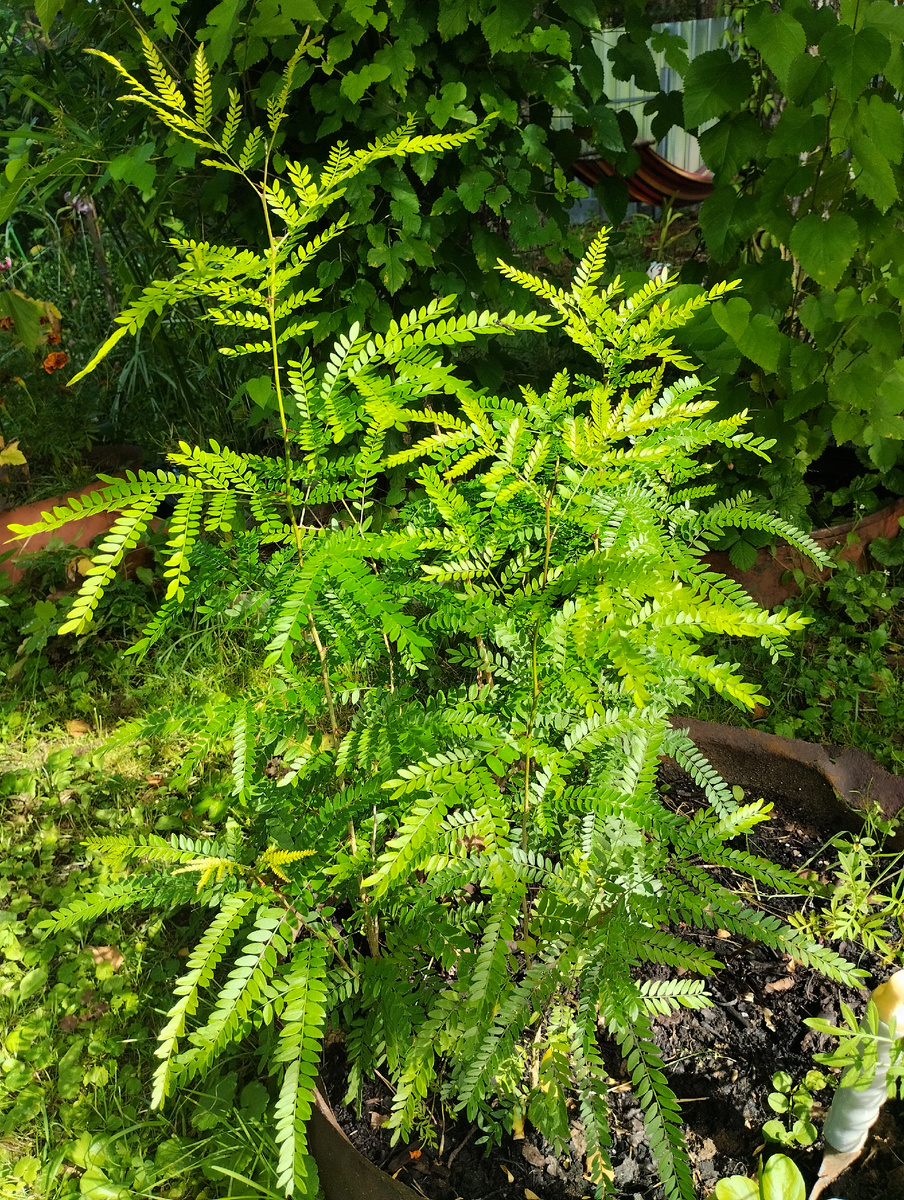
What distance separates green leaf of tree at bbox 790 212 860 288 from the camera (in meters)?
A: 1.95

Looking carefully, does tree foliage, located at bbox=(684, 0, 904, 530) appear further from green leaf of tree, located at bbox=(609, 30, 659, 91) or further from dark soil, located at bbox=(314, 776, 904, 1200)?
dark soil, located at bbox=(314, 776, 904, 1200)

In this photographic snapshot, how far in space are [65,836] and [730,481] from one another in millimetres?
2034

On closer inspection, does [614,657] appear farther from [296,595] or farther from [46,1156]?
[46,1156]

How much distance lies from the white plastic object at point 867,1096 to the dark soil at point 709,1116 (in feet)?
0.26

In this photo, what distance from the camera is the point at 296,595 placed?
0.90 m

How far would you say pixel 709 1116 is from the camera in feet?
4.21

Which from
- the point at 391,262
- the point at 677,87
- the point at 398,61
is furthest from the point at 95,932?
the point at 677,87

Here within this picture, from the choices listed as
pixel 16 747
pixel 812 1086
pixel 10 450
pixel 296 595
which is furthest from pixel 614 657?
pixel 10 450

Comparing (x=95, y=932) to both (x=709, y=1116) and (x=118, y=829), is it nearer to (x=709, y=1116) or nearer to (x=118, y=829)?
(x=118, y=829)

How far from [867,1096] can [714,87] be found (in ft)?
6.86

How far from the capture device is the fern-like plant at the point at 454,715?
0.92 m

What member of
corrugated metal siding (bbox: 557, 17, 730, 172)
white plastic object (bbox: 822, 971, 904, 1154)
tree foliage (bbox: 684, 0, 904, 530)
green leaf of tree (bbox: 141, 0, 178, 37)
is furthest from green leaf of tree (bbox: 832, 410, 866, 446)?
corrugated metal siding (bbox: 557, 17, 730, 172)

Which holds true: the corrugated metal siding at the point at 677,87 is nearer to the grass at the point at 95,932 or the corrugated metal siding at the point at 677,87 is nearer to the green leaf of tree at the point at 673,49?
the green leaf of tree at the point at 673,49

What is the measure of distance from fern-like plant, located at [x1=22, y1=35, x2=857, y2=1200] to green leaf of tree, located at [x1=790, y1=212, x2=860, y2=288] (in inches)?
38.7
